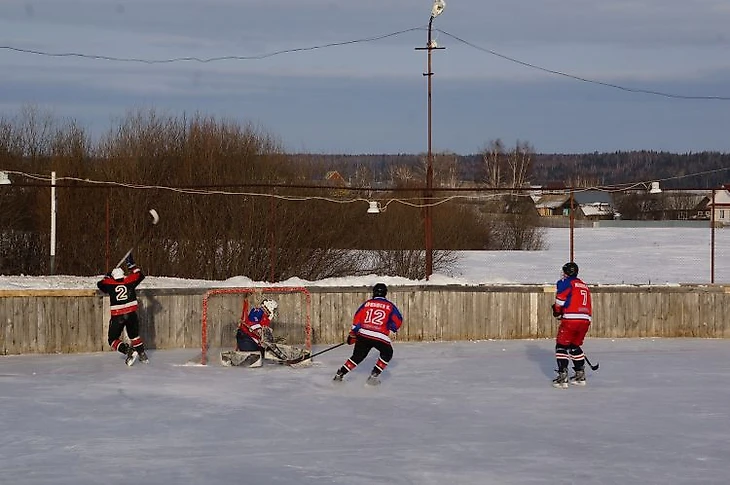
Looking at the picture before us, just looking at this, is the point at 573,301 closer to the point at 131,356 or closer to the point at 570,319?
the point at 570,319

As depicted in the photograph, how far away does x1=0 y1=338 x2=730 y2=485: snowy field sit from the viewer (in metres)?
7.23

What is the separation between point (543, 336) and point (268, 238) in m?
5.92

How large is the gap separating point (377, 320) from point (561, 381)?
2.33 m

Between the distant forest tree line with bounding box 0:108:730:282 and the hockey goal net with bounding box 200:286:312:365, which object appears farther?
the distant forest tree line with bounding box 0:108:730:282

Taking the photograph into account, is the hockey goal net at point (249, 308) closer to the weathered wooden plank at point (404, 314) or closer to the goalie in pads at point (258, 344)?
the weathered wooden plank at point (404, 314)

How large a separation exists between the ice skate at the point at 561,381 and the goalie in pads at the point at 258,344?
3424mm

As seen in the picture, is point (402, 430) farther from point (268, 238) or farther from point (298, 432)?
point (268, 238)

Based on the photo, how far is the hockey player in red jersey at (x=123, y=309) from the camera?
12516 mm

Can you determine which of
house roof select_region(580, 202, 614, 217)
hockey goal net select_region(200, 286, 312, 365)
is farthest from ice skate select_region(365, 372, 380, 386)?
house roof select_region(580, 202, 614, 217)

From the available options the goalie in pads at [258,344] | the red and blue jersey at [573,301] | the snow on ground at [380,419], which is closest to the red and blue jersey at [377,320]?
the snow on ground at [380,419]

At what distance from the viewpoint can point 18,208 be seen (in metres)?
19.0

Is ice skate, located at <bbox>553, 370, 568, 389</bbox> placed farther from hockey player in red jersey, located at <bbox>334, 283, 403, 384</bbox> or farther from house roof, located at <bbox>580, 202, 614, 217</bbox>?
house roof, located at <bbox>580, 202, 614, 217</bbox>

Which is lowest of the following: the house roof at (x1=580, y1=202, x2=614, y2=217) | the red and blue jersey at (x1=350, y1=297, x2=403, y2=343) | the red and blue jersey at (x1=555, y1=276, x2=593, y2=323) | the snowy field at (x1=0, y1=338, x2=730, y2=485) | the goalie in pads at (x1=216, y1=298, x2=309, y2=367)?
the snowy field at (x1=0, y1=338, x2=730, y2=485)

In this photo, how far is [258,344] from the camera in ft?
41.1
